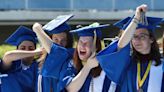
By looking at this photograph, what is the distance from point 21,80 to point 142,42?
4.83 feet

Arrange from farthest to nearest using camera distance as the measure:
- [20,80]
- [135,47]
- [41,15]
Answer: [41,15]
[20,80]
[135,47]

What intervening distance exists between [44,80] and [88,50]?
699mm

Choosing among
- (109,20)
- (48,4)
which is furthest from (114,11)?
(48,4)

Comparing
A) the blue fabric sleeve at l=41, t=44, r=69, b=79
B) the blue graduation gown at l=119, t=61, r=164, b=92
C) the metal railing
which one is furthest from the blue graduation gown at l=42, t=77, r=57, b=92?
the metal railing

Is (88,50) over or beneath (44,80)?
over

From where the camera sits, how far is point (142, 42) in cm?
476

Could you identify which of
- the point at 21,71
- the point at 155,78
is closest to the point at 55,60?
the point at 21,71

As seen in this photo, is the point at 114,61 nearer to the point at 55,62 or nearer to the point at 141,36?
the point at 141,36

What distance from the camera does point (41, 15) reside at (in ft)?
65.4

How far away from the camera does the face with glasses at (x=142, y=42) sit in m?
4.75

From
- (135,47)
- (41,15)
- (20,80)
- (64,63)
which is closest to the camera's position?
(135,47)

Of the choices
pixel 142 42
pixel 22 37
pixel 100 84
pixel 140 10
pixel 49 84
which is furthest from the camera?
pixel 22 37

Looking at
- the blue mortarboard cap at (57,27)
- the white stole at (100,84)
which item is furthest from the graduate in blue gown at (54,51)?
the white stole at (100,84)

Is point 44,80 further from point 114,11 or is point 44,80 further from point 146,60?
point 114,11
